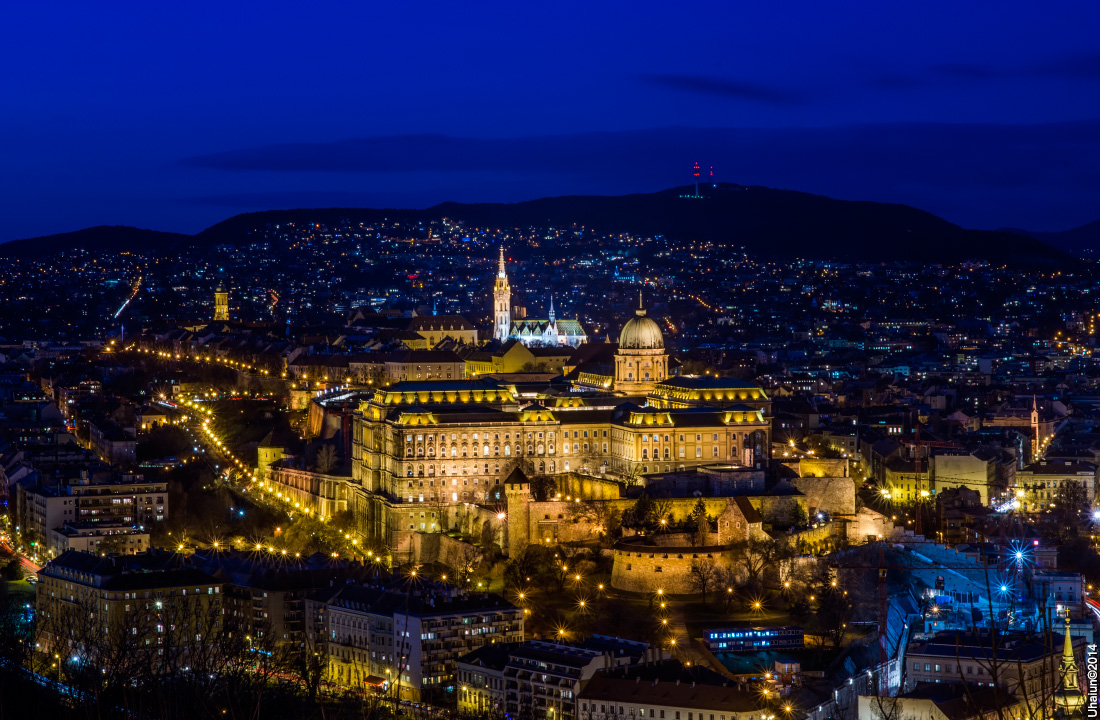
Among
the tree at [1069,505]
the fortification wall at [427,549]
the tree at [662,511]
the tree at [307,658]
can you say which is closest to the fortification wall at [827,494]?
the tree at [662,511]

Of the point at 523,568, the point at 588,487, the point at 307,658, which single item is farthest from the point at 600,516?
the point at 307,658

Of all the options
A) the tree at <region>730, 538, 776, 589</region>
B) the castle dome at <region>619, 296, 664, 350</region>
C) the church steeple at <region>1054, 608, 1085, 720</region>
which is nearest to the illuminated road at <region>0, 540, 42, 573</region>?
the tree at <region>730, 538, 776, 589</region>

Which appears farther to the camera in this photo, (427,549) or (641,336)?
(641,336)

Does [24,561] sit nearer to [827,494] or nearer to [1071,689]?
[827,494]

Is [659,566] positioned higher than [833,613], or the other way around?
[659,566]

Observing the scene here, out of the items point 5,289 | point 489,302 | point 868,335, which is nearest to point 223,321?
point 489,302

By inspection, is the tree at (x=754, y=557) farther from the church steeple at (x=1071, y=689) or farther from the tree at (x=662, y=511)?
the church steeple at (x=1071, y=689)

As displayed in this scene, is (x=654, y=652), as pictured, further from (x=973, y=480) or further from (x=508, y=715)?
(x=973, y=480)
